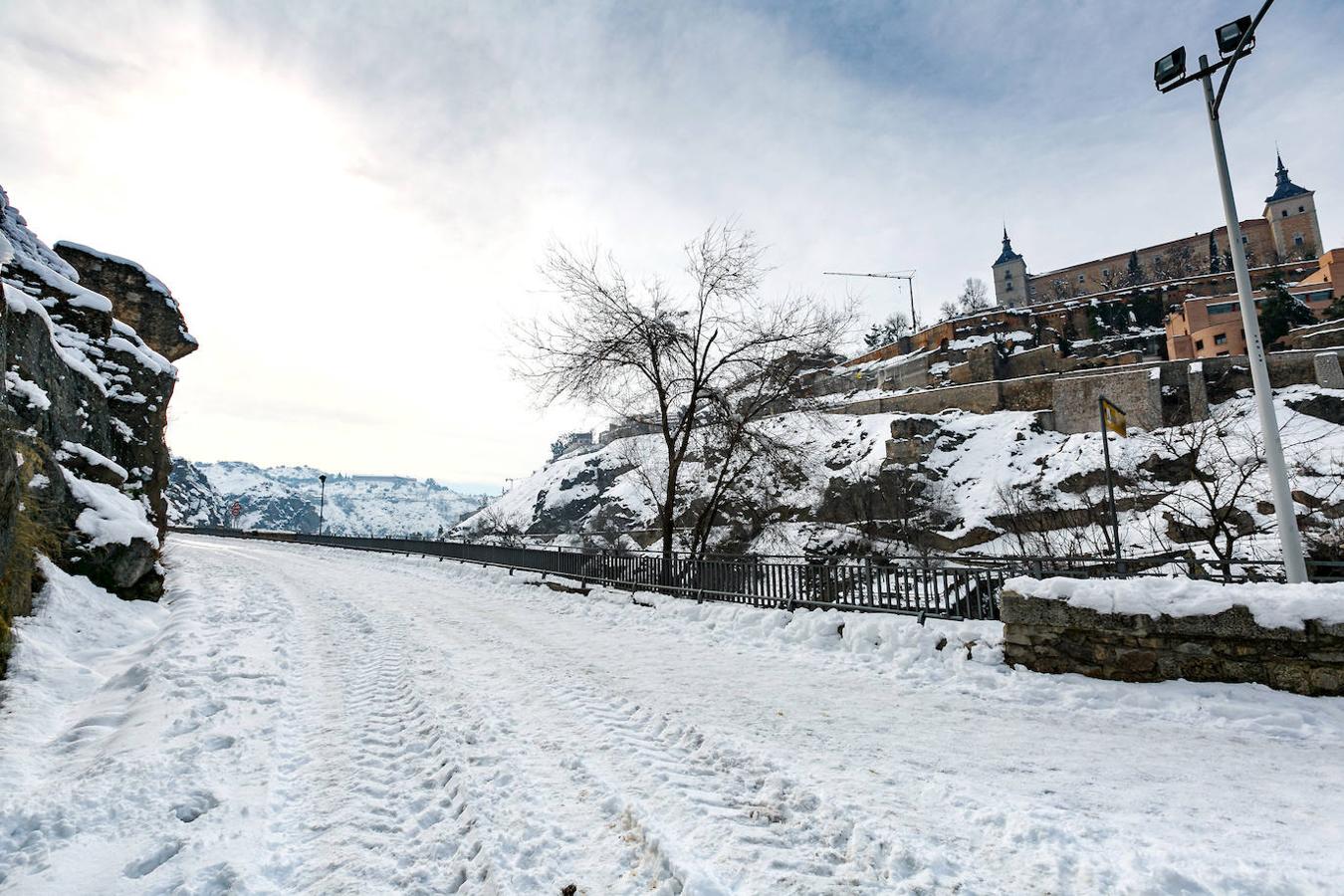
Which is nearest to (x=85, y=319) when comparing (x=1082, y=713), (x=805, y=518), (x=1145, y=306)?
(x=1082, y=713)

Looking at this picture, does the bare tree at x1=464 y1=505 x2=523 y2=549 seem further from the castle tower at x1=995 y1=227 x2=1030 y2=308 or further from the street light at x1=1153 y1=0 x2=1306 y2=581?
the castle tower at x1=995 y1=227 x2=1030 y2=308

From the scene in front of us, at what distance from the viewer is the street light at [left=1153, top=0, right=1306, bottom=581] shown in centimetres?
699

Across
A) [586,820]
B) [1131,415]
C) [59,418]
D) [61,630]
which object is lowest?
[586,820]

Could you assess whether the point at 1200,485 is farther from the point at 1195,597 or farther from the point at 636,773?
the point at 636,773

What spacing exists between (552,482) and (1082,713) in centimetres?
11342

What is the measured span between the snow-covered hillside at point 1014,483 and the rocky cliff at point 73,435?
43.2ft

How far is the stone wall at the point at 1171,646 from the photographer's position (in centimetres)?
570

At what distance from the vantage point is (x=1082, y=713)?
596 cm

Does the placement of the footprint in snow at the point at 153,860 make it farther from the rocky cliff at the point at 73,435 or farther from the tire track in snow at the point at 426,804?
the rocky cliff at the point at 73,435

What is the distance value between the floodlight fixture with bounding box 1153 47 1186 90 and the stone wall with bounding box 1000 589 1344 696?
7143mm

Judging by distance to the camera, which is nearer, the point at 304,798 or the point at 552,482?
the point at 304,798

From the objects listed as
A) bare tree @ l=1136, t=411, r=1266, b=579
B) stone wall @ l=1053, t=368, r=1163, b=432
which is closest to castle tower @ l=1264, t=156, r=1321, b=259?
stone wall @ l=1053, t=368, r=1163, b=432

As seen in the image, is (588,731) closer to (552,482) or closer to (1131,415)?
(1131,415)

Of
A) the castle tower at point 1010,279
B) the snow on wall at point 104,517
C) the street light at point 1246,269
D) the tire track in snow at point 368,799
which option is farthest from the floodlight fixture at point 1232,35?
the castle tower at point 1010,279
